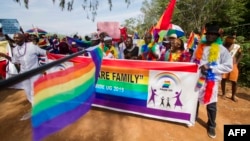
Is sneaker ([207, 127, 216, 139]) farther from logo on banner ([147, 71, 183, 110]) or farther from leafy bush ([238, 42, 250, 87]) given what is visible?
leafy bush ([238, 42, 250, 87])

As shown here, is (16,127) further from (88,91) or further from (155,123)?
(88,91)

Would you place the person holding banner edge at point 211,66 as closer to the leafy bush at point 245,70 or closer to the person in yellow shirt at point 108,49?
the person in yellow shirt at point 108,49

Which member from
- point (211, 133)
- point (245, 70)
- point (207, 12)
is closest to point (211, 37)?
point (211, 133)

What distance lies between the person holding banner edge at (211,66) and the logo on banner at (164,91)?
408mm

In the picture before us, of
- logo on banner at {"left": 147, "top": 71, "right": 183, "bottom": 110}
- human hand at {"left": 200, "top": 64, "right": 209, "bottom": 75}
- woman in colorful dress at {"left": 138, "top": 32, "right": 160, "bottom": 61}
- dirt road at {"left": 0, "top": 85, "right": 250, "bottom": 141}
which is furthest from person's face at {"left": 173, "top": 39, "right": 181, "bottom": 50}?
dirt road at {"left": 0, "top": 85, "right": 250, "bottom": 141}

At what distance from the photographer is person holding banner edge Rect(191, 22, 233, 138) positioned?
397cm

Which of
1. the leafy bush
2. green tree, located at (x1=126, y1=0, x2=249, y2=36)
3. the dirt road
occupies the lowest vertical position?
the dirt road

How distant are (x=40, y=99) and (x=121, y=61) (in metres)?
3.44

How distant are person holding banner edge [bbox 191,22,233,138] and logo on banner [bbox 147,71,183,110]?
408mm

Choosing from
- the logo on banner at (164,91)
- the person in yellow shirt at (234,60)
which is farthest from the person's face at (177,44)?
the person in yellow shirt at (234,60)

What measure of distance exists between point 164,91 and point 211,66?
102 centimetres

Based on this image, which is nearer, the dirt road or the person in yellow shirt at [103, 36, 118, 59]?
the dirt road

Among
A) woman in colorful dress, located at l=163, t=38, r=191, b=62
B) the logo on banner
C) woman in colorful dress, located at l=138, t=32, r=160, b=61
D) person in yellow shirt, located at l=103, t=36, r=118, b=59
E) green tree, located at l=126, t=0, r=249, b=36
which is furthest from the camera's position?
green tree, located at l=126, t=0, r=249, b=36

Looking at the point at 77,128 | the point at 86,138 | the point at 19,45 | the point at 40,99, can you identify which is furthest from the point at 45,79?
the point at 19,45
